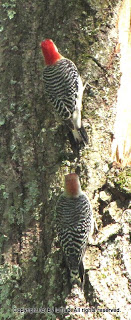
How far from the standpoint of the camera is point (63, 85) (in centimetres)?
496

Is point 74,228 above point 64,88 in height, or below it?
below

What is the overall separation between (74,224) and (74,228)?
5 cm

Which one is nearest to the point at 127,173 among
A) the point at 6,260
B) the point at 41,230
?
the point at 41,230

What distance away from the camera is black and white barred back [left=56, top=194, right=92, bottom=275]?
13.4 feet

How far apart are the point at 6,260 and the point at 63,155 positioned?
96 centimetres

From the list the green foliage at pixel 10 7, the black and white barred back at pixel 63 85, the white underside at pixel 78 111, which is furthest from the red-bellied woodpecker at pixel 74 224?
the green foliage at pixel 10 7

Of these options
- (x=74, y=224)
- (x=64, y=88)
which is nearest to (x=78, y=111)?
(x=64, y=88)

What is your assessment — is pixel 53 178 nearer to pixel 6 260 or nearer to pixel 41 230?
pixel 41 230

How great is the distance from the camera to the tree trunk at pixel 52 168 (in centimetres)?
→ 399

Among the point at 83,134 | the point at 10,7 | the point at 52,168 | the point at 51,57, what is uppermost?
the point at 10,7

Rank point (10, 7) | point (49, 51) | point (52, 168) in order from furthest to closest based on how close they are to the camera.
A: point (10, 7)
point (49, 51)
point (52, 168)

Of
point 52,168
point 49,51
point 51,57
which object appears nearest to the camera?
point 52,168

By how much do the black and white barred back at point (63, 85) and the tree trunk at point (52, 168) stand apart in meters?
0.07

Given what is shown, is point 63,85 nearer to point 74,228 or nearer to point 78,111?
point 78,111
